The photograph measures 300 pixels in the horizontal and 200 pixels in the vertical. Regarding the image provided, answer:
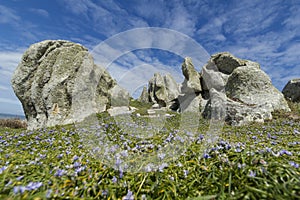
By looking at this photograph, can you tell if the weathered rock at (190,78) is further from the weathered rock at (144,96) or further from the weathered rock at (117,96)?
the weathered rock at (144,96)

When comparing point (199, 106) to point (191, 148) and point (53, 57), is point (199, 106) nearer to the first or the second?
point (53, 57)

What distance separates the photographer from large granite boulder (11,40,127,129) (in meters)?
8.64

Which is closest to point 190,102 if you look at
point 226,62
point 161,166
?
point 226,62

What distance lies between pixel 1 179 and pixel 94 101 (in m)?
8.32

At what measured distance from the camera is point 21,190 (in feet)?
4.92

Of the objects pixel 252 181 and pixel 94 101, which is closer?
pixel 252 181

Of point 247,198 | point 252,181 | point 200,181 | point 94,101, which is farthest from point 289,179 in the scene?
point 94,101

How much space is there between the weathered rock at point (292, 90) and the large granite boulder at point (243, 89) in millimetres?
4625

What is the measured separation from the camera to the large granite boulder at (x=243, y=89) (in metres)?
7.94

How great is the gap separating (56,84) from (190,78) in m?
13.7

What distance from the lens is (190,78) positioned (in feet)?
61.0

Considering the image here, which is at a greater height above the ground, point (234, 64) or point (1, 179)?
point (234, 64)

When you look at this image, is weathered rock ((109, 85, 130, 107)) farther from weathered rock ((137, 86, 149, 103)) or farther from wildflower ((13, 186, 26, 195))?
weathered rock ((137, 86, 149, 103))

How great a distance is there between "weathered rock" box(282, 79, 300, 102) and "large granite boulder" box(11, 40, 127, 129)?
1668cm
